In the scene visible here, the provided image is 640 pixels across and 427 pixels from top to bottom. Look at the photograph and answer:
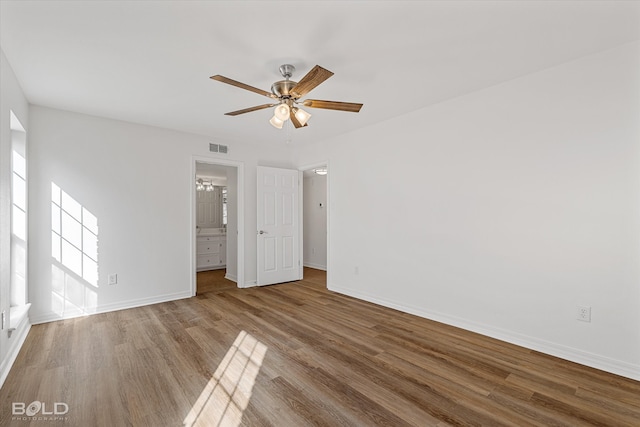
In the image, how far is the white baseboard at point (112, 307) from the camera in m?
3.49

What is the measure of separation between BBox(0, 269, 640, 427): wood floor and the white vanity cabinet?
10.6ft

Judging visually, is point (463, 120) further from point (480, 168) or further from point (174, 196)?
point (174, 196)

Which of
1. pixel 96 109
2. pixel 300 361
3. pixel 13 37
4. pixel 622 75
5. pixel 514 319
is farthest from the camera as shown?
pixel 96 109

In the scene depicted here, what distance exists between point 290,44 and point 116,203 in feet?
10.6

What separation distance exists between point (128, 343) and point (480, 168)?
13.1 feet

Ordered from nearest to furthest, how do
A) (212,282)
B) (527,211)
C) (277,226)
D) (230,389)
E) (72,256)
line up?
(230,389) → (527,211) → (72,256) → (277,226) → (212,282)

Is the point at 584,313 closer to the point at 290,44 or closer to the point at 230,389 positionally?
the point at 230,389

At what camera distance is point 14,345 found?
104 inches

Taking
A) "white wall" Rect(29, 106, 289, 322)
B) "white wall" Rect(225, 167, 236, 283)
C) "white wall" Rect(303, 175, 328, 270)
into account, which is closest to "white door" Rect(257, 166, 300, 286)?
"white wall" Rect(225, 167, 236, 283)

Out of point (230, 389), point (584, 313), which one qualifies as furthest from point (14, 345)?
point (584, 313)

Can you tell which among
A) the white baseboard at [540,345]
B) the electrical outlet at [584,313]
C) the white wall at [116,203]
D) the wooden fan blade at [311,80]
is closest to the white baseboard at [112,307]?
the white wall at [116,203]

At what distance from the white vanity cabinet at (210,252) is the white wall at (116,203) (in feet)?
7.44

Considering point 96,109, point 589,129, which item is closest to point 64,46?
point 96,109

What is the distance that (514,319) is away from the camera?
2.90m
